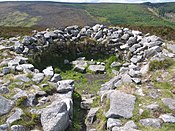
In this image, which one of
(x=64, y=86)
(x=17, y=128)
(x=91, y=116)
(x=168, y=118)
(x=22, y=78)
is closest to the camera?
(x=17, y=128)

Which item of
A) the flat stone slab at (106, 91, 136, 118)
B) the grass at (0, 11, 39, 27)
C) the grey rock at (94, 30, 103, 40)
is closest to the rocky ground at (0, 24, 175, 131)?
the flat stone slab at (106, 91, 136, 118)

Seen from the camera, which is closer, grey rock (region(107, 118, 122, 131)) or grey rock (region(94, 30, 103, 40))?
grey rock (region(107, 118, 122, 131))

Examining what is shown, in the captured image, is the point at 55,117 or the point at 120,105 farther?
the point at 120,105

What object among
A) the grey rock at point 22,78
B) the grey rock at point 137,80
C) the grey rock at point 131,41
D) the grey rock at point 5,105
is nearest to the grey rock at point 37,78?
the grey rock at point 22,78

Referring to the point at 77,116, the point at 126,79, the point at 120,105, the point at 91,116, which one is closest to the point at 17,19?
the point at 126,79

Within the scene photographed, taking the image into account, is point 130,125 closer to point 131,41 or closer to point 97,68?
point 97,68

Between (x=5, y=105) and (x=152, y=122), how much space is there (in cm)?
467

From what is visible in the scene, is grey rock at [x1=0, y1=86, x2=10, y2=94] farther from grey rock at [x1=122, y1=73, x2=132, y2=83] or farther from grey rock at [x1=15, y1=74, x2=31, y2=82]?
grey rock at [x1=122, y1=73, x2=132, y2=83]

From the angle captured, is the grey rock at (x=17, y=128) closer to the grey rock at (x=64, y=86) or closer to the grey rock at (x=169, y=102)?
the grey rock at (x=64, y=86)

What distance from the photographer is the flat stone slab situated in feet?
32.5

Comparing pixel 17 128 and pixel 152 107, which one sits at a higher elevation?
pixel 152 107

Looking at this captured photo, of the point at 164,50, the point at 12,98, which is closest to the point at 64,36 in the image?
the point at 164,50

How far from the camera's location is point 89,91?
1485cm

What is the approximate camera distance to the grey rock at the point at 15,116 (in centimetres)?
965
